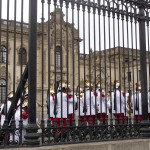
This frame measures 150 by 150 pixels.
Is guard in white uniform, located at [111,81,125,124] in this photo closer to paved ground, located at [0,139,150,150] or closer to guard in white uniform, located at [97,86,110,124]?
guard in white uniform, located at [97,86,110,124]

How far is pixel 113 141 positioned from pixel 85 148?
0.86 meters

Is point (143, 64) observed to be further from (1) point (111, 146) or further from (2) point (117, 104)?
(1) point (111, 146)

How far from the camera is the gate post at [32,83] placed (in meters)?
5.34

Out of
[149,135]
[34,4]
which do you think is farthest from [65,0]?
[149,135]

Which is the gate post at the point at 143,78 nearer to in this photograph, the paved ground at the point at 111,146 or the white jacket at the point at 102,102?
the paved ground at the point at 111,146

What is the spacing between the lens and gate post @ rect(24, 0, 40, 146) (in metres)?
5.34

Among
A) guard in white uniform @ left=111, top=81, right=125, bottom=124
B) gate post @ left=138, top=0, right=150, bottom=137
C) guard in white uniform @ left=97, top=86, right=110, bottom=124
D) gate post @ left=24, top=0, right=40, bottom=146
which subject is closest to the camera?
gate post @ left=24, top=0, right=40, bottom=146

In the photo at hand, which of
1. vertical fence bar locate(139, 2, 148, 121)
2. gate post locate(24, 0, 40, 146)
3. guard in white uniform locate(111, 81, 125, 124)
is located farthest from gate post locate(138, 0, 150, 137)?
gate post locate(24, 0, 40, 146)

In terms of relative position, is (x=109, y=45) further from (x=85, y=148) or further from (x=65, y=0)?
(x=85, y=148)

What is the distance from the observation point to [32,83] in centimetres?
548

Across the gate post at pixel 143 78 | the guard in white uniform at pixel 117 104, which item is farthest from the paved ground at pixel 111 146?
the guard in white uniform at pixel 117 104

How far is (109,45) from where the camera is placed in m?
6.87

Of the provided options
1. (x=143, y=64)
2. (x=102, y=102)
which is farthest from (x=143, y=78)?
(x=102, y=102)

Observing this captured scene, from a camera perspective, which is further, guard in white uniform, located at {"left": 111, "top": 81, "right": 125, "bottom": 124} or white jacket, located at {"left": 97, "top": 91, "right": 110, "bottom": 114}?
guard in white uniform, located at {"left": 111, "top": 81, "right": 125, "bottom": 124}
